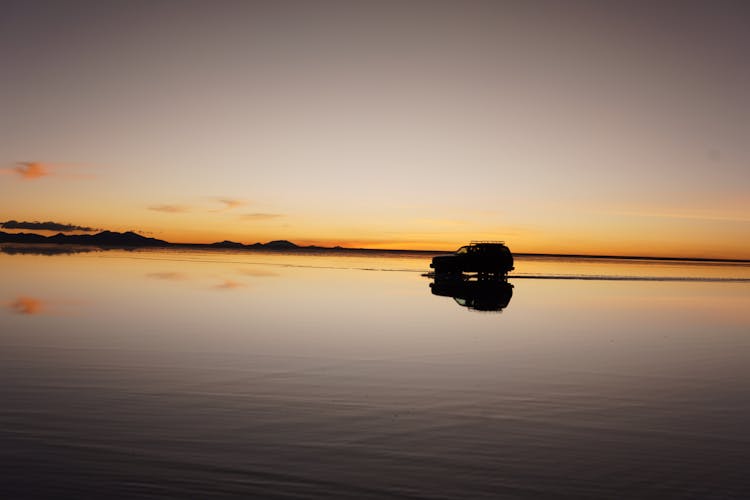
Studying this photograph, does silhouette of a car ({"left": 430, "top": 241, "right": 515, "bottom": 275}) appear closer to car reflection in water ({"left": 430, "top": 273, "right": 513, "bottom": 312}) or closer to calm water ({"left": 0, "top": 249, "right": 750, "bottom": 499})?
car reflection in water ({"left": 430, "top": 273, "right": 513, "bottom": 312})

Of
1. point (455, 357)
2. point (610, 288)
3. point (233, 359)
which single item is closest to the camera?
point (233, 359)

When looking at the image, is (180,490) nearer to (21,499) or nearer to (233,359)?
(21,499)

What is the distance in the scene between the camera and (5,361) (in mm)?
15383

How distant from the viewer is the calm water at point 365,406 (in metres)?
8.19

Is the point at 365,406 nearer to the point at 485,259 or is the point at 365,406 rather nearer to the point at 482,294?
the point at 482,294

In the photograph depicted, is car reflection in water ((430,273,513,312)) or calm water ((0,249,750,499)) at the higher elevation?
car reflection in water ((430,273,513,312))

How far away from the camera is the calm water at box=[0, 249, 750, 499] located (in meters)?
8.19

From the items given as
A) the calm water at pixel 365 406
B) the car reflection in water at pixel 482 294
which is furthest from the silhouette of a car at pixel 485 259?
the calm water at pixel 365 406

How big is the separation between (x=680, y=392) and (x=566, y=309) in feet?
56.7

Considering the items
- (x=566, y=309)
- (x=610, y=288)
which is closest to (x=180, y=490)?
(x=566, y=309)

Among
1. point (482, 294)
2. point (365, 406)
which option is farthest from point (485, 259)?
point (365, 406)

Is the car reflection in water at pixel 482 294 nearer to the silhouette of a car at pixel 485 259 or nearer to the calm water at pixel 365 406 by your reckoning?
the silhouette of a car at pixel 485 259

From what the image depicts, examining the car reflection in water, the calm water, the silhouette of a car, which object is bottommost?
the calm water

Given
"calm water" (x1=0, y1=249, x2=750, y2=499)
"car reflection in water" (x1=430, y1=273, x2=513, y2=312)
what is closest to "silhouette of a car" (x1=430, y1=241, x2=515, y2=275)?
"car reflection in water" (x1=430, y1=273, x2=513, y2=312)
